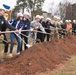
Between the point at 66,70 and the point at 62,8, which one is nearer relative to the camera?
the point at 66,70

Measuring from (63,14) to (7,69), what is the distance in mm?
66615

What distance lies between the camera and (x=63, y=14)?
74.9 m

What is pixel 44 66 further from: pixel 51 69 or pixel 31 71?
pixel 31 71

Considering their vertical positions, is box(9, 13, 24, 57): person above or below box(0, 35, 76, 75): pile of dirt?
above

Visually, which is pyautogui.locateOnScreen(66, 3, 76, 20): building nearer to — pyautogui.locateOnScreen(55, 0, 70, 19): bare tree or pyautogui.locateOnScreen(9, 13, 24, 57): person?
pyautogui.locateOnScreen(55, 0, 70, 19): bare tree

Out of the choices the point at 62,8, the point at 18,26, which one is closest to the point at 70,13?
the point at 62,8

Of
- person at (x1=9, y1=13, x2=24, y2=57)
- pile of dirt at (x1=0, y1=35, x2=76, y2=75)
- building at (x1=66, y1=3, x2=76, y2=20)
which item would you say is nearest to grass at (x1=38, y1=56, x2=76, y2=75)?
pile of dirt at (x1=0, y1=35, x2=76, y2=75)

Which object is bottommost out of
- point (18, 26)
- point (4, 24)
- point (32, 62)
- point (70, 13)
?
point (32, 62)

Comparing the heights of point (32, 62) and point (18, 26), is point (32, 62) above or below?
below

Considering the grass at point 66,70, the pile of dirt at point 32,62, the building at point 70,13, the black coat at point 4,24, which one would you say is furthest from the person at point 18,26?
the building at point 70,13

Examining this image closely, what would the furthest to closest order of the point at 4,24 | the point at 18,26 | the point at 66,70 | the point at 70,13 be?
the point at 70,13 → the point at 18,26 → the point at 4,24 → the point at 66,70

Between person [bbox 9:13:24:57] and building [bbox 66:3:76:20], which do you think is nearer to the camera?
person [bbox 9:13:24:57]

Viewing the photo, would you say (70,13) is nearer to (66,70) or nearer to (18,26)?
(18,26)

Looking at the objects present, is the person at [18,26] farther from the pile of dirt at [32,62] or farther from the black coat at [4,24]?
the pile of dirt at [32,62]
